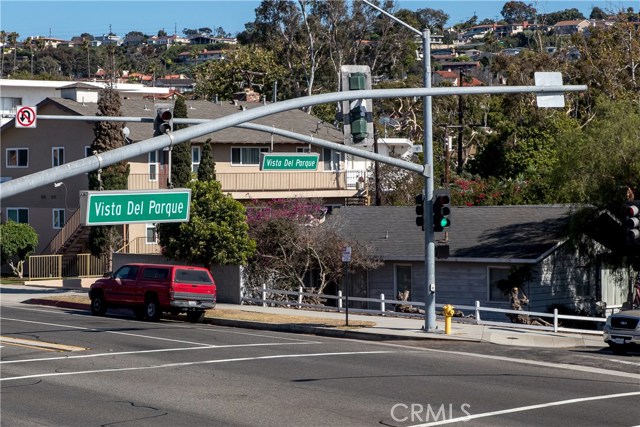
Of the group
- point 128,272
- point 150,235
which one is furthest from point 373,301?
point 150,235

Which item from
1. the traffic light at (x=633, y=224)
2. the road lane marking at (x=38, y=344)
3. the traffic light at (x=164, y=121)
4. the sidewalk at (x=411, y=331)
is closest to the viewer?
the traffic light at (x=164, y=121)

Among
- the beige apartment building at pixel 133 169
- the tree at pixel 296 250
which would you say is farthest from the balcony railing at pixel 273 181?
the tree at pixel 296 250

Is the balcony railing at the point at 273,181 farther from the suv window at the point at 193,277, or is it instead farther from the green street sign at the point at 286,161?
the green street sign at the point at 286,161

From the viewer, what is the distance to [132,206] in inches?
524

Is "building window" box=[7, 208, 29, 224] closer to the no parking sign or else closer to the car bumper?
the car bumper

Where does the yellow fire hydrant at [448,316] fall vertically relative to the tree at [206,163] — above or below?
below

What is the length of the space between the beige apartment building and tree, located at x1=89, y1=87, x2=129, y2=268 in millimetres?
1009

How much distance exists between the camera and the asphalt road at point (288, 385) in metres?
15.5

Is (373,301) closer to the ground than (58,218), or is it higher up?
closer to the ground

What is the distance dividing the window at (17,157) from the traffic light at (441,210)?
32996 mm

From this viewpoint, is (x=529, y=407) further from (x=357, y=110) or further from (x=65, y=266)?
(x=65, y=266)

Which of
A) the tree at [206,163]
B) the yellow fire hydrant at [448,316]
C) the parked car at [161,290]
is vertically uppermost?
the tree at [206,163]

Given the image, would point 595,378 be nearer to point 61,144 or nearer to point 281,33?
point 61,144

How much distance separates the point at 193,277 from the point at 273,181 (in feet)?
65.1
